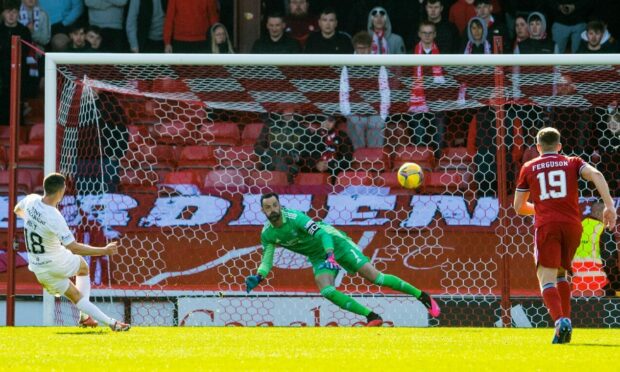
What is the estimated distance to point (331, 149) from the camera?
44.0ft

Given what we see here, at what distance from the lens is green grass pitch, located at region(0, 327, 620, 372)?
6.60 metres

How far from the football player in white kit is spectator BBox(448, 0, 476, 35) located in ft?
23.2

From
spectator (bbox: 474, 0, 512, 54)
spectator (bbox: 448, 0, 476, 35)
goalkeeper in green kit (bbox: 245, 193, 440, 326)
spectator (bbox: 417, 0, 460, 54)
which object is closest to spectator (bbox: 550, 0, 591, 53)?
spectator (bbox: 474, 0, 512, 54)

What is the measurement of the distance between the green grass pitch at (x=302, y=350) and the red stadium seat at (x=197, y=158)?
3594 millimetres

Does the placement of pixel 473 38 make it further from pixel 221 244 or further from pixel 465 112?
pixel 221 244

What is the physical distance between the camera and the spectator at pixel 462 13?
15.3 meters

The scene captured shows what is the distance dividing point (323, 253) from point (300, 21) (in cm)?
505

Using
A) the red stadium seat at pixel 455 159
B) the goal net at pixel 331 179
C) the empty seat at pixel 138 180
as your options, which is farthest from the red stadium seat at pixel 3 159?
the red stadium seat at pixel 455 159

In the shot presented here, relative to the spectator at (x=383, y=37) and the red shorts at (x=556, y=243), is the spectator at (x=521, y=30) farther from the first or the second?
the red shorts at (x=556, y=243)

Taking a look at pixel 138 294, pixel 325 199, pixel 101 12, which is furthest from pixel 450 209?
pixel 101 12

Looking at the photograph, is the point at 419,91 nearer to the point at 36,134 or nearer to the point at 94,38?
the point at 94,38

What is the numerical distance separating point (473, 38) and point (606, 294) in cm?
363

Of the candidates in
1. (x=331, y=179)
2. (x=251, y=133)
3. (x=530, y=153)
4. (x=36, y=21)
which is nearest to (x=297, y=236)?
(x=331, y=179)

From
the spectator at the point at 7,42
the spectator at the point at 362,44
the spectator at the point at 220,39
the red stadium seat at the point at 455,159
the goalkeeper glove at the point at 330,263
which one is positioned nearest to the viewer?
the goalkeeper glove at the point at 330,263
